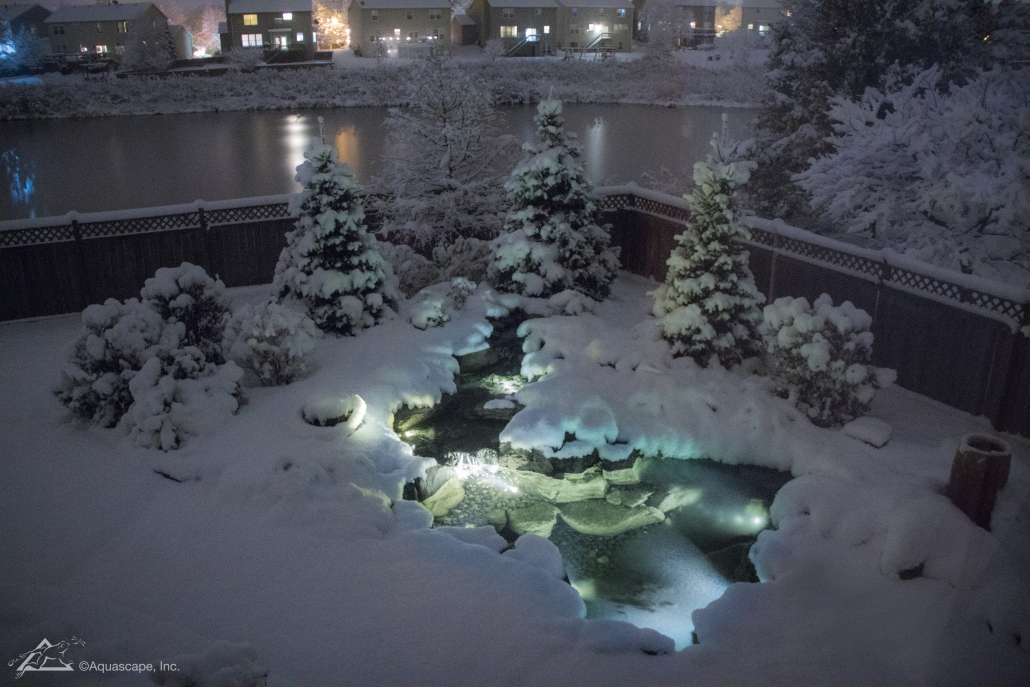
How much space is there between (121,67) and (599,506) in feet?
200

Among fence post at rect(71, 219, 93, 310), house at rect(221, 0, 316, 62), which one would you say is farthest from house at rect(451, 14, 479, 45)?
fence post at rect(71, 219, 93, 310)

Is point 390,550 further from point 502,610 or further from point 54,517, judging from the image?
point 54,517

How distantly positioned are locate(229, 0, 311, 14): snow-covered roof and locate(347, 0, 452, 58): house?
4620mm

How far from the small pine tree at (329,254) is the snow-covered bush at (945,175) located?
8.44 meters

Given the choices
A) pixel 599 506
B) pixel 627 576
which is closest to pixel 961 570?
pixel 627 576

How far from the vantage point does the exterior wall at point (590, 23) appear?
2530 inches

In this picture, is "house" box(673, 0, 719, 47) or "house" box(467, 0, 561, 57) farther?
"house" box(673, 0, 719, 47)

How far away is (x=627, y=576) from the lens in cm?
661

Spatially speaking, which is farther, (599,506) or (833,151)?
(833,151)

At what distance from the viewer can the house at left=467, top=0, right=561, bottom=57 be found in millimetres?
61312

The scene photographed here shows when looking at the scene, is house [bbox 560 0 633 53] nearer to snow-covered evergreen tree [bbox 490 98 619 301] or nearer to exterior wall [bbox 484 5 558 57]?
exterior wall [bbox 484 5 558 57]

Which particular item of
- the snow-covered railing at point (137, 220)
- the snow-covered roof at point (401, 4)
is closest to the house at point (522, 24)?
the snow-covered roof at point (401, 4)

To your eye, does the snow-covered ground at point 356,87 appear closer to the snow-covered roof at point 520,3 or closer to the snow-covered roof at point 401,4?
the snow-covered roof at point 520,3

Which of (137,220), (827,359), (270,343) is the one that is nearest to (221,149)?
(137,220)
